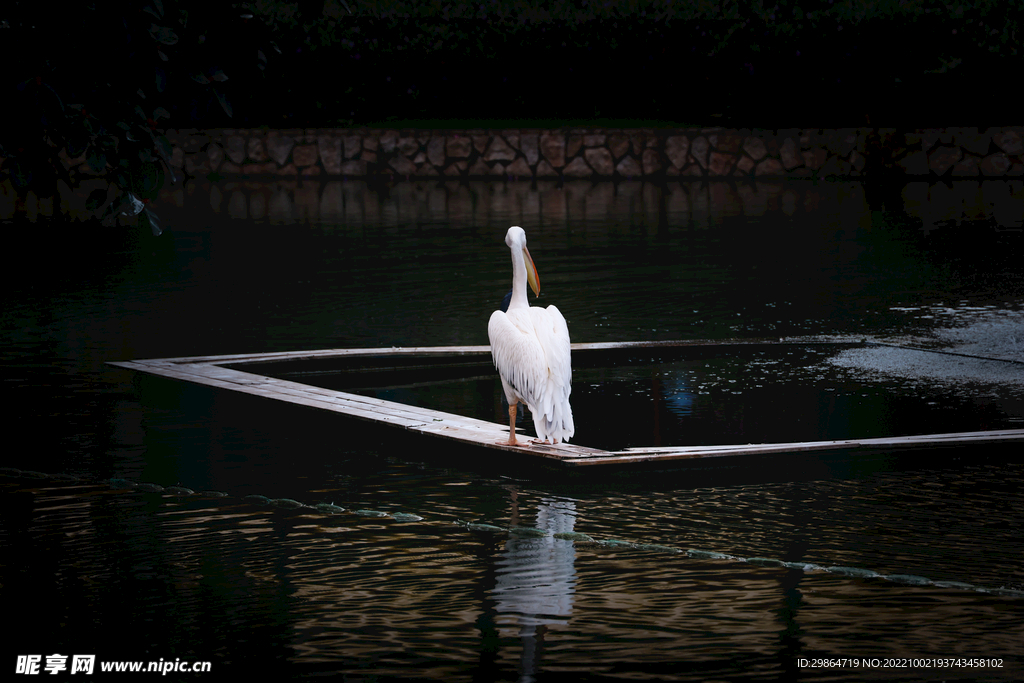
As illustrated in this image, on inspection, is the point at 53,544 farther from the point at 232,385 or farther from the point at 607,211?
the point at 607,211

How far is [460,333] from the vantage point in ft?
36.0

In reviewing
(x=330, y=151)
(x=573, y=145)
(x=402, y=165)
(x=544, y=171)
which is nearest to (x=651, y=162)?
(x=573, y=145)

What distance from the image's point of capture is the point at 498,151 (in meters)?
26.5

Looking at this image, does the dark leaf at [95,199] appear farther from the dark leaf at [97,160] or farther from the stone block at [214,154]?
the stone block at [214,154]

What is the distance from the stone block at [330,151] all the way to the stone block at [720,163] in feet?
22.6

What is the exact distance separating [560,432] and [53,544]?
242 cm

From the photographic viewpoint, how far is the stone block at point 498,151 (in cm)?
2642

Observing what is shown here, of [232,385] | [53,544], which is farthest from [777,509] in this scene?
[232,385]

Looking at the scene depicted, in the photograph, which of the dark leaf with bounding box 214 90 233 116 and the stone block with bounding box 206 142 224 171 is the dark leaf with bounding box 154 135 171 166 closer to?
the dark leaf with bounding box 214 90 233 116

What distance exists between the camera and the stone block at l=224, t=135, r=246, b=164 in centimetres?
2745

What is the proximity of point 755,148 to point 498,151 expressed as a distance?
4.60 m

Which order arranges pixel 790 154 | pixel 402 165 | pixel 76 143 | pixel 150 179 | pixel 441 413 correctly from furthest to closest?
pixel 402 165
pixel 790 154
pixel 441 413
pixel 150 179
pixel 76 143

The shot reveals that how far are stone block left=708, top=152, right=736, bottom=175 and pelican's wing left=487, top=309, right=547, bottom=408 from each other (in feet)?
62.1

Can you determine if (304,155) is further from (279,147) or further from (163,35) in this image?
(163,35)
